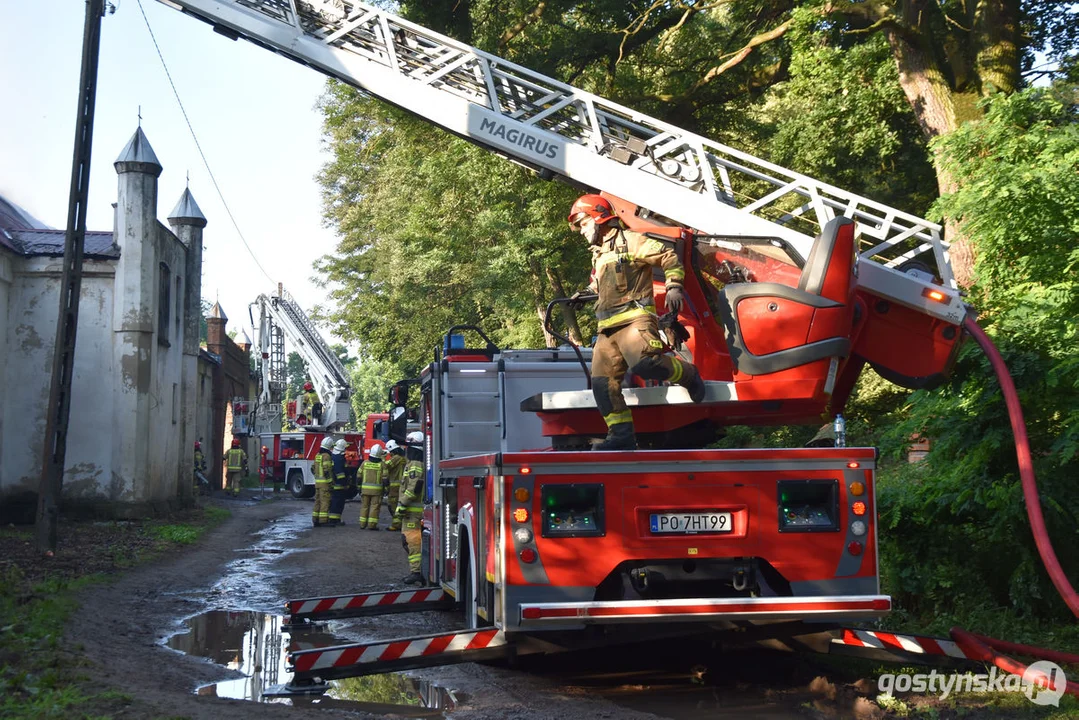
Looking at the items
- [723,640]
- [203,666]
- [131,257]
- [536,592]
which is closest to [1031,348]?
[723,640]

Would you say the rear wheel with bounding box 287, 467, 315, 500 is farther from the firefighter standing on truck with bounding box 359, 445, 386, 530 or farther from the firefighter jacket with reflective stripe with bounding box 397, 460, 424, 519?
the firefighter jacket with reflective stripe with bounding box 397, 460, 424, 519

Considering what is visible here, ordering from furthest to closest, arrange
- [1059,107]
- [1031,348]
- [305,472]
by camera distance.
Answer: [305,472], [1059,107], [1031,348]

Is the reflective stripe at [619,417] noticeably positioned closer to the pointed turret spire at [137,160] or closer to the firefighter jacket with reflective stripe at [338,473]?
the firefighter jacket with reflective stripe at [338,473]

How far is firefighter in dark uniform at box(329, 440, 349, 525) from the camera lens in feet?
68.3

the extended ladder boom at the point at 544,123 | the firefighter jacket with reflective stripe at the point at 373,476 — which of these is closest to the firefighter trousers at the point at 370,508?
the firefighter jacket with reflective stripe at the point at 373,476

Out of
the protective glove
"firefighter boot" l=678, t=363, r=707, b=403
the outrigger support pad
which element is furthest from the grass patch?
the protective glove

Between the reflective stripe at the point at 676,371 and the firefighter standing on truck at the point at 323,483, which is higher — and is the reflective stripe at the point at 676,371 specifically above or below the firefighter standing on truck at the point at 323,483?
above

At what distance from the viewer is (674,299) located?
235 inches

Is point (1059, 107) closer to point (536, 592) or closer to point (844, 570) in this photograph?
point (844, 570)

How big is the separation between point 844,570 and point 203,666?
4.39 metres

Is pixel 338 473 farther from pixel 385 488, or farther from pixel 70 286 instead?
pixel 70 286

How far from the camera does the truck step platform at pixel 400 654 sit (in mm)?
6016

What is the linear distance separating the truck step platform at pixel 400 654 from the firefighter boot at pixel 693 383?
174 cm

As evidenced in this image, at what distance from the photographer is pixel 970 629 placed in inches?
295
